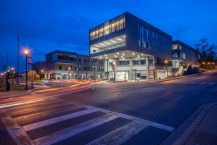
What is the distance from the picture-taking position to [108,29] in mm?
44500

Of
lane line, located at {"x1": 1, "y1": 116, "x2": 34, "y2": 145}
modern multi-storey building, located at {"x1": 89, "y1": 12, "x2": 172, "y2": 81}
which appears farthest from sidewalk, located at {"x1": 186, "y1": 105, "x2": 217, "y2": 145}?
modern multi-storey building, located at {"x1": 89, "y1": 12, "x2": 172, "y2": 81}

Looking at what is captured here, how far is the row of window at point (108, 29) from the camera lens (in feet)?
133

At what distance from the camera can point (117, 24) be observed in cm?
4159

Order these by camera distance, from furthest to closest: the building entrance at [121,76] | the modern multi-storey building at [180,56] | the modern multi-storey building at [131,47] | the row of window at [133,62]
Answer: the modern multi-storey building at [180,56], the building entrance at [121,76], the row of window at [133,62], the modern multi-storey building at [131,47]

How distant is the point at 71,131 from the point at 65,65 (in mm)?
76810

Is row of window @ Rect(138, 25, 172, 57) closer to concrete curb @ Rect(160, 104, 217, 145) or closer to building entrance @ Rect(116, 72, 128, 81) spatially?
building entrance @ Rect(116, 72, 128, 81)

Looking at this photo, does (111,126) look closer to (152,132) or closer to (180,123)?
(152,132)

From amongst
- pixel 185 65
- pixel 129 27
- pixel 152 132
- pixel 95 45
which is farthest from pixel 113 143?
pixel 185 65

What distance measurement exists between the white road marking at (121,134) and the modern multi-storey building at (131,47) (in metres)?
33.9

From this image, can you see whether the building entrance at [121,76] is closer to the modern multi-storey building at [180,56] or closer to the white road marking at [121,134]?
the modern multi-storey building at [180,56]

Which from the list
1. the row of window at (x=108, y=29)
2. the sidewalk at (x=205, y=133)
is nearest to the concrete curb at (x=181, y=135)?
the sidewalk at (x=205, y=133)

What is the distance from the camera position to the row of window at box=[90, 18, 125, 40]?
40.4m

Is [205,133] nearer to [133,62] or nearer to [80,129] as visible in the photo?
[80,129]

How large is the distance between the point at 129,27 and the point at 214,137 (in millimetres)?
37726
